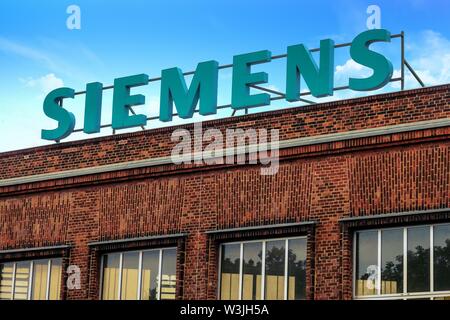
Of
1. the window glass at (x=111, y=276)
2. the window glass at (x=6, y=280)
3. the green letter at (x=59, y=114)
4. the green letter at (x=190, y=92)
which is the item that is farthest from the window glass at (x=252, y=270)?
the window glass at (x=6, y=280)

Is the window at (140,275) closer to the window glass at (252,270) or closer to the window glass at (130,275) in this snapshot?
the window glass at (130,275)

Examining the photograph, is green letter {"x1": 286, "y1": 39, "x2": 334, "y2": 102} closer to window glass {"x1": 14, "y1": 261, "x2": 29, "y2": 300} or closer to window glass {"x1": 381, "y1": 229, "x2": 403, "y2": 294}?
window glass {"x1": 381, "y1": 229, "x2": 403, "y2": 294}

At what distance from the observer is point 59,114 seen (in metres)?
33.4

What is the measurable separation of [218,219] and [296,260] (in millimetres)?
2364

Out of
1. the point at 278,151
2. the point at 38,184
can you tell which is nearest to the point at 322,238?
the point at 278,151

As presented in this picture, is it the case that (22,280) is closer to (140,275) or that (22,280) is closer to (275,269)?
(140,275)

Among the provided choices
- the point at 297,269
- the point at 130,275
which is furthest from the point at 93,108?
the point at 297,269

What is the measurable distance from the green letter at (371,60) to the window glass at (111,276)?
7.62 metres

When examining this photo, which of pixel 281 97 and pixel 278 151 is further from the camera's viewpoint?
pixel 281 97

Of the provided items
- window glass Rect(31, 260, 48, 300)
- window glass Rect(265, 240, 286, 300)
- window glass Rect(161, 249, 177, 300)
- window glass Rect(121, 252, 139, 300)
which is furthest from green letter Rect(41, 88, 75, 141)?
window glass Rect(265, 240, 286, 300)

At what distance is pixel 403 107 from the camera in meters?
26.0

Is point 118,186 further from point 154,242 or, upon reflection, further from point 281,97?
point 281,97

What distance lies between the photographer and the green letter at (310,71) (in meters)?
28.7
